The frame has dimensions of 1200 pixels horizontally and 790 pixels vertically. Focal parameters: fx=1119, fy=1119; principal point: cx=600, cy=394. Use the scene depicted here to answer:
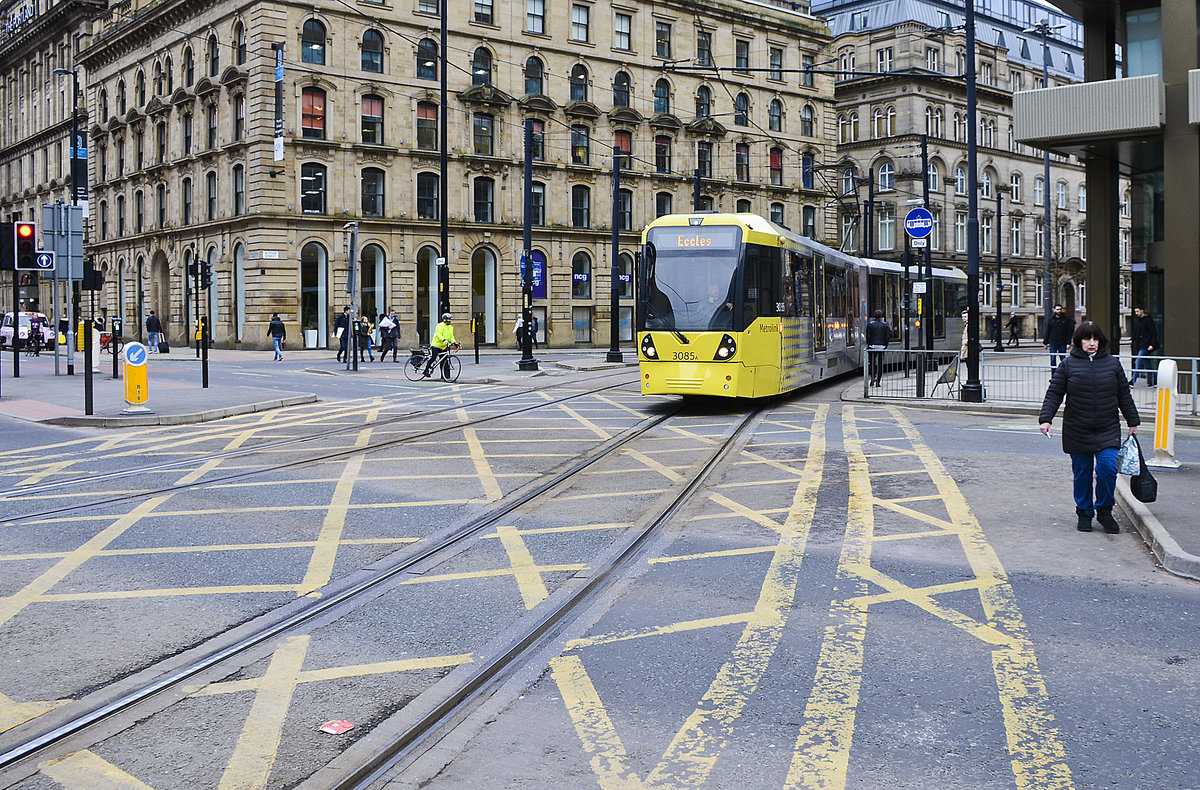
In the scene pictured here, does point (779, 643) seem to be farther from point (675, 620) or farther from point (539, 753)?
point (539, 753)

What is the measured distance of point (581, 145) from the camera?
54.6m

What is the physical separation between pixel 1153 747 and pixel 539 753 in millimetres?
2460

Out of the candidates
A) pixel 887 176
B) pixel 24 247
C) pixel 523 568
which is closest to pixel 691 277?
pixel 523 568

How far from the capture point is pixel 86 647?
5785mm

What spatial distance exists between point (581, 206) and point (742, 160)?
11.0 metres

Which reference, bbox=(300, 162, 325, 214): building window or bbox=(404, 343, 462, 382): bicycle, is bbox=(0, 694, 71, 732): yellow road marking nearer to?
bbox=(404, 343, 462, 382): bicycle

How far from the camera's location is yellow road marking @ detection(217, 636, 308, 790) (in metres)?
4.17

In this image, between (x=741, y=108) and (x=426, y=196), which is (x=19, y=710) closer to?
(x=426, y=196)

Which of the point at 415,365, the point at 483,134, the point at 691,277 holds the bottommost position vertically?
the point at 415,365

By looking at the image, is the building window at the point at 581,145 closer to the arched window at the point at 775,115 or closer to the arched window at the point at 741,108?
the arched window at the point at 741,108

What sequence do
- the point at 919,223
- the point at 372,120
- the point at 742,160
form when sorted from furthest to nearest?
1. the point at 742,160
2. the point at 372,120
3. the point at 919,223

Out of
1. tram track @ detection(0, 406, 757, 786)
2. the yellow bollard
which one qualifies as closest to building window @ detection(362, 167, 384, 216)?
the yellow bollard

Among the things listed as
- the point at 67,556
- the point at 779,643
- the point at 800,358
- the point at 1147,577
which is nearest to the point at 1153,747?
the point at 779,643

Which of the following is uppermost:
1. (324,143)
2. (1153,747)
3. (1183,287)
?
(324,143)
